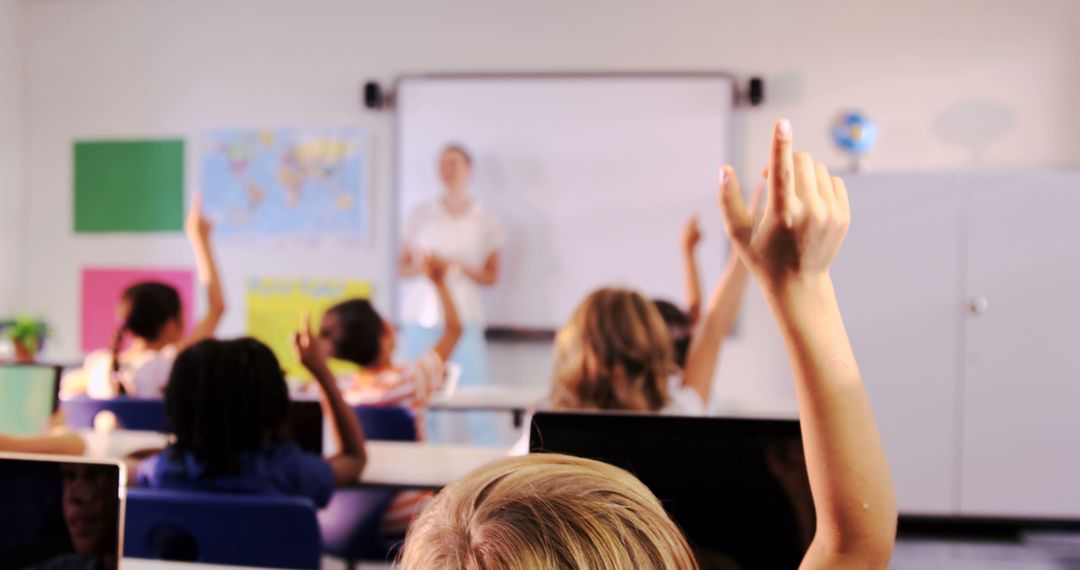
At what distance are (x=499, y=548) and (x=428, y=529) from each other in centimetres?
7

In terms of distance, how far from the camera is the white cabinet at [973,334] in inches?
154

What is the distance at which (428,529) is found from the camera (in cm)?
63

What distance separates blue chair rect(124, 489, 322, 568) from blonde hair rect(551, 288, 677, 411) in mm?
667

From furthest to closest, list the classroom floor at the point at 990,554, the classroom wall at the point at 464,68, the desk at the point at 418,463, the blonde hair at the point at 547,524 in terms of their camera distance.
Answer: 1. the classroom wall at the point at 464,68
2. the classroom floor at the point at 990,554
3. the desk at the point at 418,463
4. the blonde hair at the point at 547,524

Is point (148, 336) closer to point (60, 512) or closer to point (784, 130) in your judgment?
point (60, 512)

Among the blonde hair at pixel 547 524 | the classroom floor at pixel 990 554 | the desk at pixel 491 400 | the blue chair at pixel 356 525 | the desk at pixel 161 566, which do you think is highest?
the blonde hair at pixel 547 524

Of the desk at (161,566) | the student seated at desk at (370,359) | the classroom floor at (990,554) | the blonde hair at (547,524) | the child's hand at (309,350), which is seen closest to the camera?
the blonde hair at (547,524)

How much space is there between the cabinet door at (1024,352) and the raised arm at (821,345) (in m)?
3.55

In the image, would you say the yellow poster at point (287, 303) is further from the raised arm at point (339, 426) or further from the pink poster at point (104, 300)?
the raised arm at point (339, 426)

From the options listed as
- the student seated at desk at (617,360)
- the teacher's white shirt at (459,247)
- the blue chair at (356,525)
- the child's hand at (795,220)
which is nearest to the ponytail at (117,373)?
the blue chair at (356,525)

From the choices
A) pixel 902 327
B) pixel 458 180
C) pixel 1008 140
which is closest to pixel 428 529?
pixel 902 327

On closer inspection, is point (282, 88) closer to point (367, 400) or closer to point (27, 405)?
point (367, 400)

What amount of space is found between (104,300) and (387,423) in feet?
10.6

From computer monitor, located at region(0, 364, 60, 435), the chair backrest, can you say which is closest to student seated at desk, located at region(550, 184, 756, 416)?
the chair backrest
